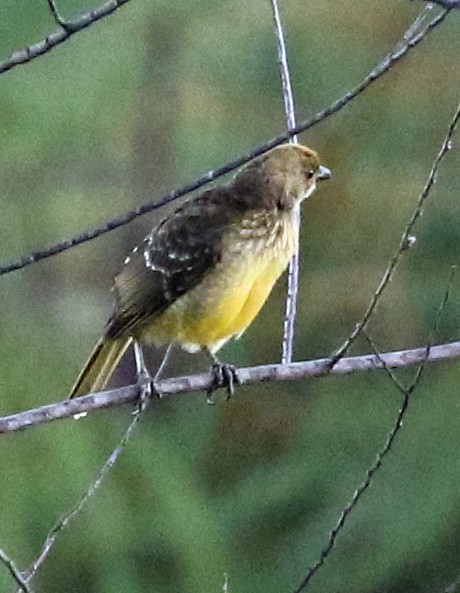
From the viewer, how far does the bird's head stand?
500 centimetres

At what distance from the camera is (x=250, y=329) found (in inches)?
373

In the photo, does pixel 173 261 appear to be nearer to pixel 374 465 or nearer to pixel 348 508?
pixel 374 465

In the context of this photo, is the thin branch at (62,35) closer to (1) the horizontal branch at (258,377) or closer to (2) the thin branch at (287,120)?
(2) the thin branch at (287,120)

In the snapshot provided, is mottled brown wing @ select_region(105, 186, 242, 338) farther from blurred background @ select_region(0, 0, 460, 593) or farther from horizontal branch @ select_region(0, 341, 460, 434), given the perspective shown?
blurred background @ select_region(0, 0, 460, 593)

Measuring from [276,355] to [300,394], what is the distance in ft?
2.81

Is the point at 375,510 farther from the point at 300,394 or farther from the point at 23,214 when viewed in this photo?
the point at 23,214

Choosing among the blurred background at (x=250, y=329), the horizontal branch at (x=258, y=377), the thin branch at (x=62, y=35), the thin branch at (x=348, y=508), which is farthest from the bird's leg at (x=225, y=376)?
the blurred background at (x=250, y=329)

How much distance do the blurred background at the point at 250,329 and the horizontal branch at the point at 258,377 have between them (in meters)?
4.40

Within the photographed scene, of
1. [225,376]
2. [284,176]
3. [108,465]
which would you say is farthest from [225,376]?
[108,465]

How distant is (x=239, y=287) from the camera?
4.73m

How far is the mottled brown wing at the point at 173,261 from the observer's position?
191 inches

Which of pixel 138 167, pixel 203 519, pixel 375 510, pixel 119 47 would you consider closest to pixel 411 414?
pixel 375 510

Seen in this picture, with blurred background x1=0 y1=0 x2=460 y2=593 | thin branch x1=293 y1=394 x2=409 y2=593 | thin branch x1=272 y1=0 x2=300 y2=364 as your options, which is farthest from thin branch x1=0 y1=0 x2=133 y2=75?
blurred background x1=0 y1=0 x2=460 y2=593

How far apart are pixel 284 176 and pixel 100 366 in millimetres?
796
